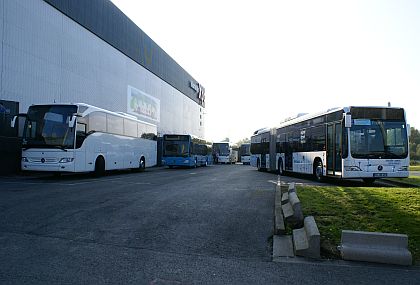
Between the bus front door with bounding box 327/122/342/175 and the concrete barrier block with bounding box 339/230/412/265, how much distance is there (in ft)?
32.2

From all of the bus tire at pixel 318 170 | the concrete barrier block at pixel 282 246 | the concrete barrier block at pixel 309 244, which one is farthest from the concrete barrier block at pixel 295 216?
the bus tire at pixel 318 170

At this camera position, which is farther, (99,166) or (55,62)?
(55,62)

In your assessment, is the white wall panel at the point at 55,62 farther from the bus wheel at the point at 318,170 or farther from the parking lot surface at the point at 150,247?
the bus wheel at the point at 318,170

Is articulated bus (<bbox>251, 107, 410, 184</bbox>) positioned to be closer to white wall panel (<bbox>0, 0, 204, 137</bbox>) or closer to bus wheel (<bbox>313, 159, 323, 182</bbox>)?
bus wheel (<bbox>313, 159, 323, 182</bbox>)

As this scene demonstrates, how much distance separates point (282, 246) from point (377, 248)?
1.35 m

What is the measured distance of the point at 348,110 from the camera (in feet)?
48.1

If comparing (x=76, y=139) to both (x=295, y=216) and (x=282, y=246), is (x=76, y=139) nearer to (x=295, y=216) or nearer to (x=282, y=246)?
(x=295, y=216)

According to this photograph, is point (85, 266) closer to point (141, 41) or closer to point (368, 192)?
point (368, 192)

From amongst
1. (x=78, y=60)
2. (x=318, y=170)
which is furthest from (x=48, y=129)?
(x=78, y=60)

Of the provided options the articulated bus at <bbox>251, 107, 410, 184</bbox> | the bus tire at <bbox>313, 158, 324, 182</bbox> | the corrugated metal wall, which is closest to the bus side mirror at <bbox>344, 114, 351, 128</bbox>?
the articulated bus at <bbox>251, 107, 410, 184</bbox>

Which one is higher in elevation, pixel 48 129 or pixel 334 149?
pixel 48 129

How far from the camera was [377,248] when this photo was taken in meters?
5.22

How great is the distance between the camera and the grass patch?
5879 mm

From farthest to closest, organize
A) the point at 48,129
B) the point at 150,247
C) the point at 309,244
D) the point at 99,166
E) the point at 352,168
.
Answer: the point at 99,166 < the point at 48,129 < the point at 352,168 < the point at 150,247 < the point at 309,244
